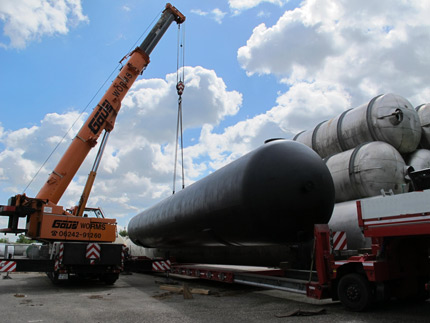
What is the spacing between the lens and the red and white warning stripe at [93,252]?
10598mm

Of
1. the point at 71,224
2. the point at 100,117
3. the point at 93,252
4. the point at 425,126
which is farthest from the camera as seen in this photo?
the point at 100,117

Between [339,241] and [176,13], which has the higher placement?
[176,13]

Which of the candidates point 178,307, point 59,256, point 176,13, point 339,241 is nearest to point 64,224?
point 59,256

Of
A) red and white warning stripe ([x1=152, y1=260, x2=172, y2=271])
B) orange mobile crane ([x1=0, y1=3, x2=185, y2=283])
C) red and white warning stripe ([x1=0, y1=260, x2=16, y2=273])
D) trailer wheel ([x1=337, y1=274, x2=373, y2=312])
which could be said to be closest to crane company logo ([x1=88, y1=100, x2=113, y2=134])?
orange mobile crane ([x1=0, y1=3, x2=185, y2=283])

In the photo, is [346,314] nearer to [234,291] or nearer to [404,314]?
[404,314]

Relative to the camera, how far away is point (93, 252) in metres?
10.6

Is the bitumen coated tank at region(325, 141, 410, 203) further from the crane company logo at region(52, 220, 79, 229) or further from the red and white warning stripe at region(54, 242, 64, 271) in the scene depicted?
the red and white warning stripe at region(54, 242, 64, 271)

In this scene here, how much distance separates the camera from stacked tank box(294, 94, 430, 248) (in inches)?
403

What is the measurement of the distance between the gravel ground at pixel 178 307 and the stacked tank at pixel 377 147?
122 inches

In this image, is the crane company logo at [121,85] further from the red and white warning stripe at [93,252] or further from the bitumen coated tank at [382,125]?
the bitumen coated tank at [382,125]

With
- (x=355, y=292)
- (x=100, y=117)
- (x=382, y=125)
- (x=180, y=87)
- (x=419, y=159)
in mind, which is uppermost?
(x=180, y=87)

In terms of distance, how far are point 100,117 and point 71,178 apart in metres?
2.40

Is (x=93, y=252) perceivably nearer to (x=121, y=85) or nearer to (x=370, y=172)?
(x=121, y=85)

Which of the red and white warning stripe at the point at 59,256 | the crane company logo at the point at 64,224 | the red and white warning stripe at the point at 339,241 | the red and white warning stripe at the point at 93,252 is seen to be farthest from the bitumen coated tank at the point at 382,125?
the red and white warning stripe at the point at 59,256
